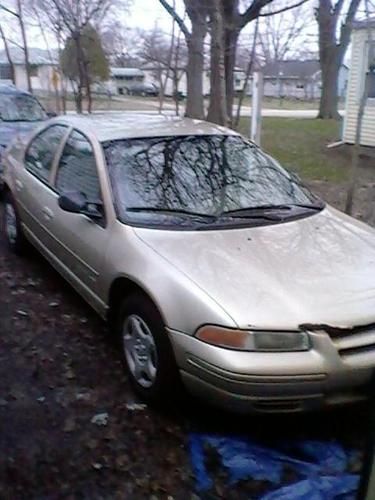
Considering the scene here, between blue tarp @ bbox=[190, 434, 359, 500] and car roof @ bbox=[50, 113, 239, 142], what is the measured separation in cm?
222

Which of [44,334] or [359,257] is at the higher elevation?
[359,257]

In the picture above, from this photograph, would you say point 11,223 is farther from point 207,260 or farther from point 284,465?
point 284,465

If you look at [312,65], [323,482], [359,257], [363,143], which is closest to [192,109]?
[363,143]

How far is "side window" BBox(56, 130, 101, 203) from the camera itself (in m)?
3.83

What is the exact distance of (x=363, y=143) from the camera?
12.9m

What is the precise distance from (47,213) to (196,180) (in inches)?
53.0

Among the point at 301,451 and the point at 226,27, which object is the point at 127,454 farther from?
the point at 226,27

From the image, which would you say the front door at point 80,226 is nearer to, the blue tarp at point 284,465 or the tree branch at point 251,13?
the blue tarp at point 284,465

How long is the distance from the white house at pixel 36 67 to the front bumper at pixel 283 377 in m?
15.0

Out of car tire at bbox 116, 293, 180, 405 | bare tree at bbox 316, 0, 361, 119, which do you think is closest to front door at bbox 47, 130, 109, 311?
car tire at bbox 116, 293, 180, 405

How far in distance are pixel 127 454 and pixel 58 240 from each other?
1966 mm

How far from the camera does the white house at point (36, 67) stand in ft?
64.8

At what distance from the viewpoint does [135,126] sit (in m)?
4.25

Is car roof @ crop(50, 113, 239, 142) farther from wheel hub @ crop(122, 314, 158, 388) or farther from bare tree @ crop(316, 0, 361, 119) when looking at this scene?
bare tree @ crop(316, 0, 361, 119)
